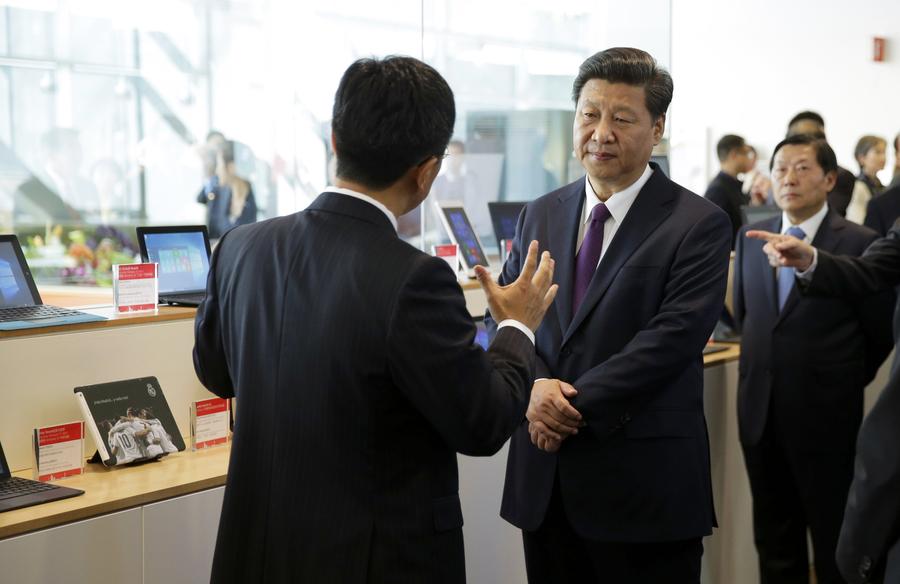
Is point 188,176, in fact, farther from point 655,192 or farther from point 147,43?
point 655,192

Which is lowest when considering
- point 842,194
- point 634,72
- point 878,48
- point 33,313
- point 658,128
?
point 33,313

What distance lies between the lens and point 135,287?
2445 mm

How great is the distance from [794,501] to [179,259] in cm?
222

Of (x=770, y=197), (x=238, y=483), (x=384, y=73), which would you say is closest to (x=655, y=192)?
(x=384, y=73)

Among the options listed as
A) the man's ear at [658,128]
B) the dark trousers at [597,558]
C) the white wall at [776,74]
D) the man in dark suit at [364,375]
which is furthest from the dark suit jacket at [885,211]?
the white wall at [776,74]

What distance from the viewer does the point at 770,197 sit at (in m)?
8.26

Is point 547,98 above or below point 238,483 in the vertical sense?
above

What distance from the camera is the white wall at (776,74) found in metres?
8.73

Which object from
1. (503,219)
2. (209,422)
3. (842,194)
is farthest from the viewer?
(842,194)

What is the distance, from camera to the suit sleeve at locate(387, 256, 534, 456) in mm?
1281

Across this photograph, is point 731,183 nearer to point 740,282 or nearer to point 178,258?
point 740,282

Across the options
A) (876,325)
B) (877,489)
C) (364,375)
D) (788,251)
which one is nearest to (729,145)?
(876,325)

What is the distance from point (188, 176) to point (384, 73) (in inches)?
173

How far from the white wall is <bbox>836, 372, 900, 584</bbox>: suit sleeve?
8.17m
